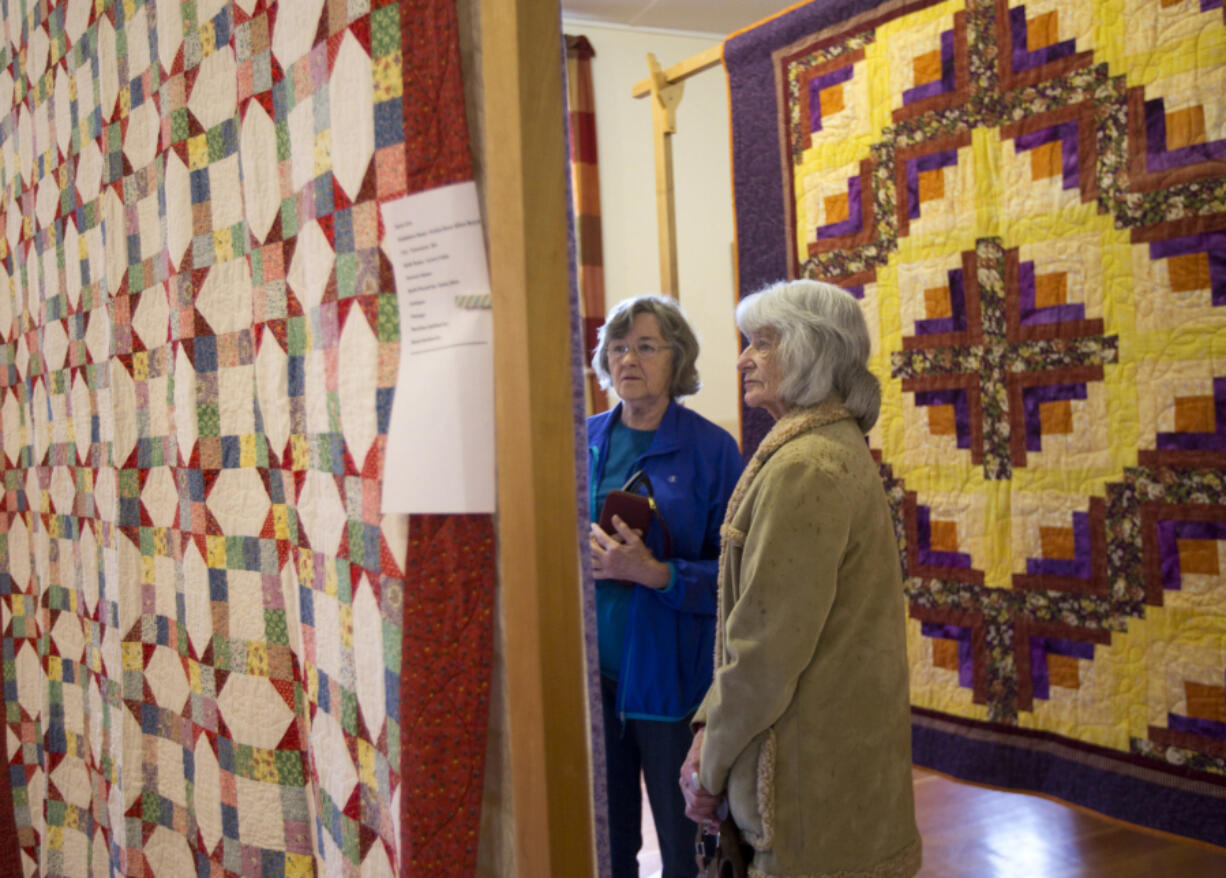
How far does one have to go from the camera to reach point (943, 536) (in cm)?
234

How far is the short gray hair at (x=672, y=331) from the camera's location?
2.14 m

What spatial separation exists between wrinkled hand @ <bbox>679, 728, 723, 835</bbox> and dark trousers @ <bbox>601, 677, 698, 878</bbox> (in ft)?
0.99

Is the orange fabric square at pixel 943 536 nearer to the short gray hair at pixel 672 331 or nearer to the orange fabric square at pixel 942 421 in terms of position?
the orange fabric square at pixel 942 421

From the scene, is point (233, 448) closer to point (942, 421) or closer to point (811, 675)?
point (811, 675)

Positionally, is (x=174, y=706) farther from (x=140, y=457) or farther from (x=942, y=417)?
(x=942, y=417)

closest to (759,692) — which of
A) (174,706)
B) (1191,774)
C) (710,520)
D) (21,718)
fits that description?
(710,520)

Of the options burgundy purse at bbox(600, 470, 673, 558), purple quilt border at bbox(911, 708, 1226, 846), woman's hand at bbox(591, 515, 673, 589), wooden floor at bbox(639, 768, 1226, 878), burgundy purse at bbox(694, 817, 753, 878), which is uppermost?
burgundy purse at bbox(600, 470, 673, 558)

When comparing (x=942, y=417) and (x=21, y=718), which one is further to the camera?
(x=942, y=417)

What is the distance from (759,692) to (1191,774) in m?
1.04

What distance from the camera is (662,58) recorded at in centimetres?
518

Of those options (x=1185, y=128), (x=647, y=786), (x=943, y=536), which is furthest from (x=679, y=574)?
(x=1185, y=128)

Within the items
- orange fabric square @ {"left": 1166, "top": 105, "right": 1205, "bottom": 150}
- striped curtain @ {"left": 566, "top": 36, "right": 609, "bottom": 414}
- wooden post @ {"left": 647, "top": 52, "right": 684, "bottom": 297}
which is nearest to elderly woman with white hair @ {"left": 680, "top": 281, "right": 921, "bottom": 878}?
orange fabric square @ {"left": 1166, "top": 105, "right": 1205, "bottom": 150}

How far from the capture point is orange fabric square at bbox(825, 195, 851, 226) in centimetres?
251

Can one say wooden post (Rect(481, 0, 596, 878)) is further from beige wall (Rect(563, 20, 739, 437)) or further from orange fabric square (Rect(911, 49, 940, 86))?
beige wall (Rect(563, 20, 739, 437))
